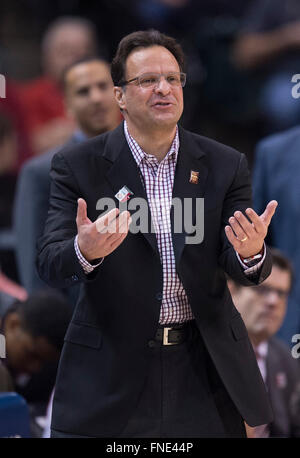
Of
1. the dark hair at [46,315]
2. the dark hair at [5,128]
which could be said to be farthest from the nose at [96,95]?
the dark hair at [5,128]

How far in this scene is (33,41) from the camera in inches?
225

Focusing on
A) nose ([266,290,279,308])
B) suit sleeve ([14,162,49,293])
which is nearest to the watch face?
suit sleeve ([14,162,49,293])

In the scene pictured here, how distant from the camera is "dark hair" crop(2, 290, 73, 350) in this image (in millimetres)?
3580

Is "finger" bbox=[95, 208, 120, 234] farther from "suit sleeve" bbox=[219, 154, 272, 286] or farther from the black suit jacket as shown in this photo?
"suit sleeve" bbox=[219, 154, 272, 286]

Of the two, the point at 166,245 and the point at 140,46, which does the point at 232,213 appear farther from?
the point at 140,46

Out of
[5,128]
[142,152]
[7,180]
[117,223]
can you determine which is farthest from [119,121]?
[7,180]

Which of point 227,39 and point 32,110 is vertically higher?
point 227,39

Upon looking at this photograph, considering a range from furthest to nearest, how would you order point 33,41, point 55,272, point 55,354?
point 33,41
point 55,354
point 55,272

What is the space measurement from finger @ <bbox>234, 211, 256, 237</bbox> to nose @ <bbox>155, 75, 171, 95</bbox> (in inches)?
14.0

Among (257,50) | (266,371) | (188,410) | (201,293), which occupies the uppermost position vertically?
(257,50)

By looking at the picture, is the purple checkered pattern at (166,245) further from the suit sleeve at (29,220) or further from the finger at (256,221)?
the suit sleeve at (29,220)


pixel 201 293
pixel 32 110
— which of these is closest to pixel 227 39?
pixel 32 110
